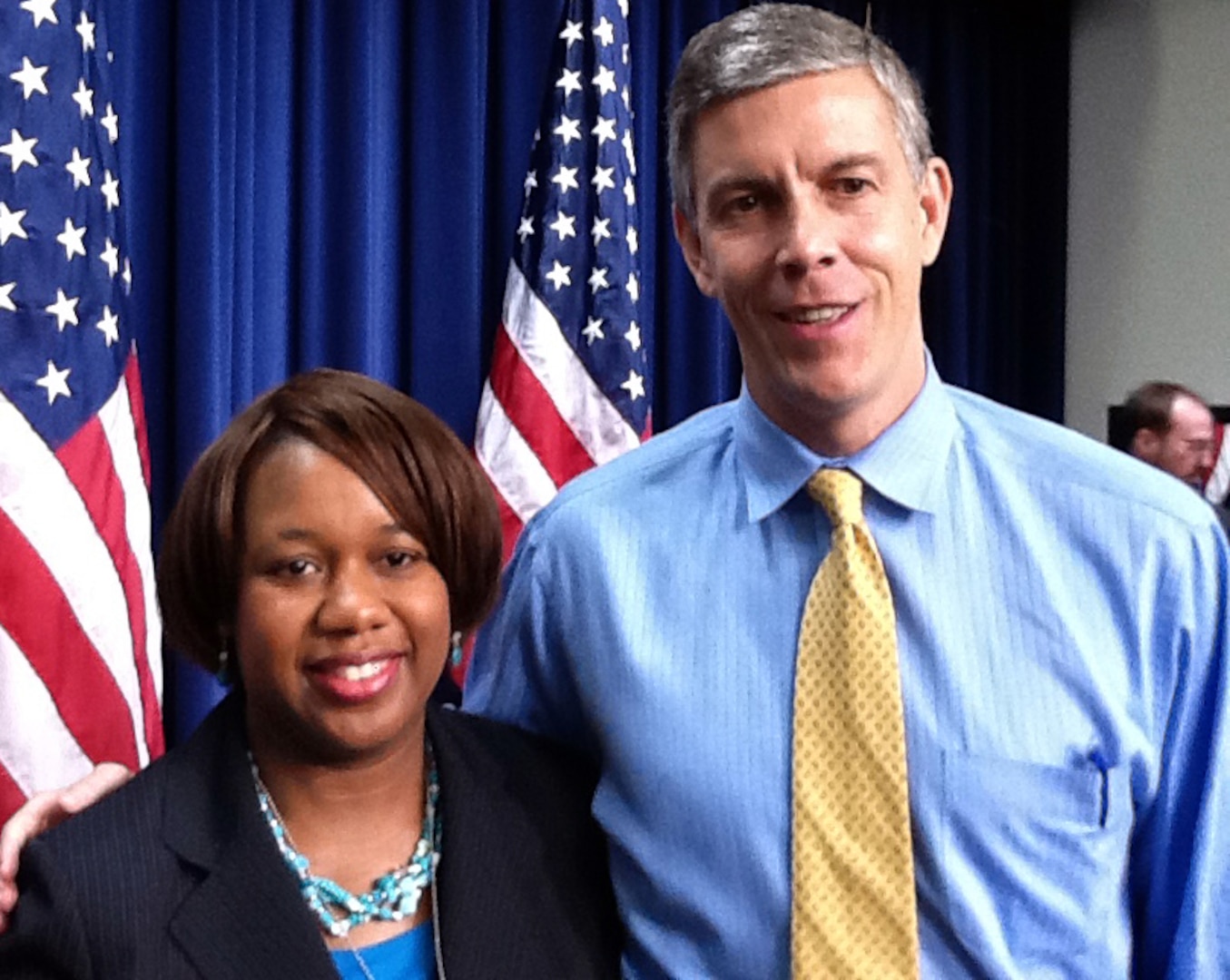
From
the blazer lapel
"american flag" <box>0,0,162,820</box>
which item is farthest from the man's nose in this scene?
"american flag" <box>0,0,162,820</box>

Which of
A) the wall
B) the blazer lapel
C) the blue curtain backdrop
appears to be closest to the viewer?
the blazer lapel

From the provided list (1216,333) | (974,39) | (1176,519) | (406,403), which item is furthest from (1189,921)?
(974,39)

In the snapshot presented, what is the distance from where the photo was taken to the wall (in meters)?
4.64

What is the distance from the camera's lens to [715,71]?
133 cm

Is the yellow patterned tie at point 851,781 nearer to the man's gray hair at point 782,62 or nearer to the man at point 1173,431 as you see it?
the man's gray hair at point 782,62

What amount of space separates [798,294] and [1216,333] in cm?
376

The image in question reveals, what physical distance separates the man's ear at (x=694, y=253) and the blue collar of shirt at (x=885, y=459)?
0.44ft

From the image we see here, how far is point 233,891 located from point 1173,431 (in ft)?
11.5

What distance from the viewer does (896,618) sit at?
129 cm

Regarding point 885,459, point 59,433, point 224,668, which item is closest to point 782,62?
point 885,459

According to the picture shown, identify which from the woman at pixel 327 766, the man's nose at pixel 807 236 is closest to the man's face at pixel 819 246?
the man's nose at pixel 807 236

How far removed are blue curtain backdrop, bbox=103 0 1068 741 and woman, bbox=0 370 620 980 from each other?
145cm

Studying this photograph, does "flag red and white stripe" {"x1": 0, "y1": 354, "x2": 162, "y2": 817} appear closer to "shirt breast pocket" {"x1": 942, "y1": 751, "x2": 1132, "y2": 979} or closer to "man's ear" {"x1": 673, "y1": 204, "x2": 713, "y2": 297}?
"man's ear" {"x1": 673, "y1": 204, "x2": 713, "y2": 297}

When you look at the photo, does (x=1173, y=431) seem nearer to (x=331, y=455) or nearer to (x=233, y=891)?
(x=331, y=455)
